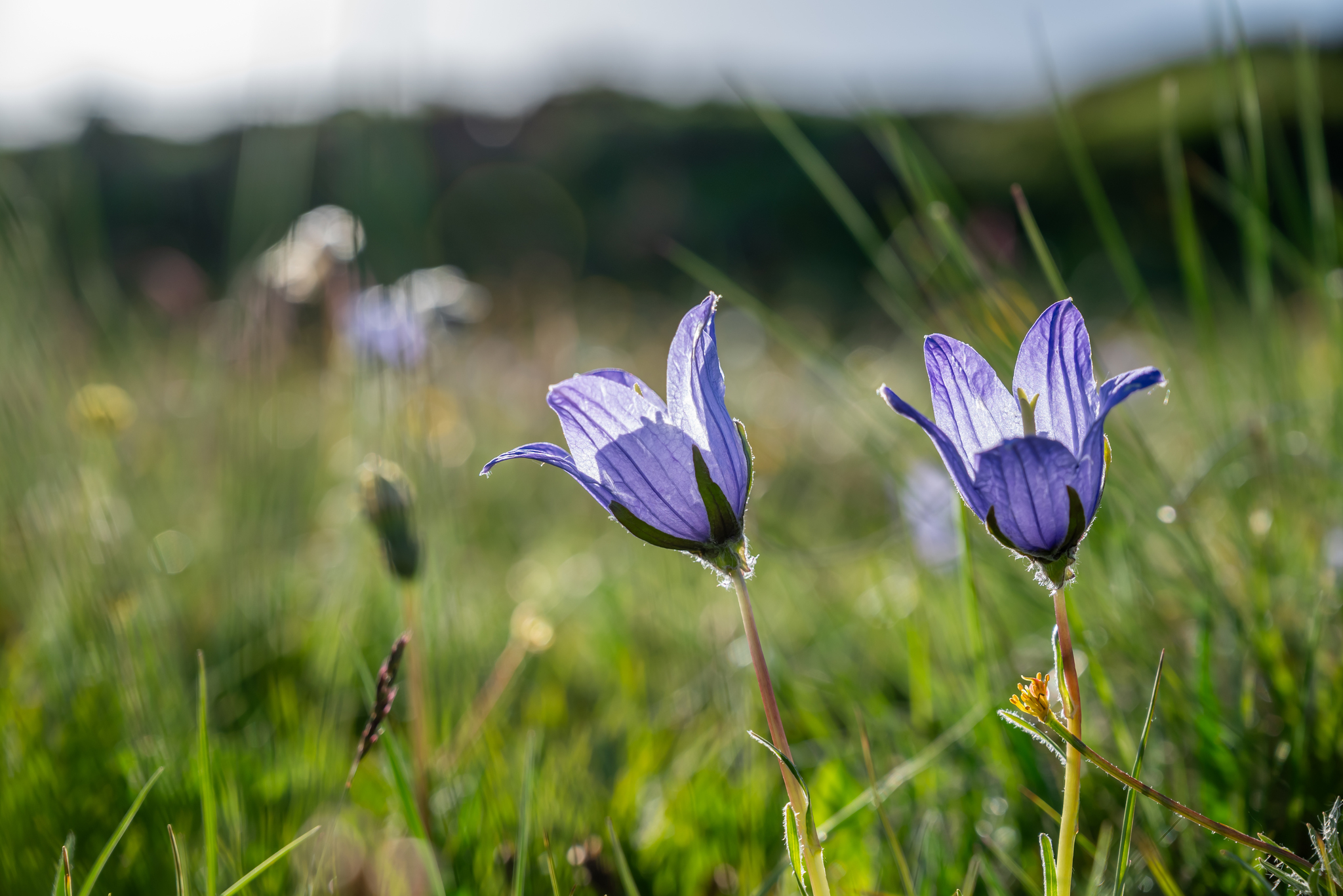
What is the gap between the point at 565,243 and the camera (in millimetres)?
23953

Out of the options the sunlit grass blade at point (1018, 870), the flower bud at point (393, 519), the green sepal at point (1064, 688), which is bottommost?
the sunlit grass blade at point (1018, 870)

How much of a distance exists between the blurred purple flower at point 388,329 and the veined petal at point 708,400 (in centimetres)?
73

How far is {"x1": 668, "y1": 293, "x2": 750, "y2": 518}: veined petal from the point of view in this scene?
0.91m

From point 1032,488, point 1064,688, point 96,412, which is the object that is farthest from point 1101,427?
point 96,412

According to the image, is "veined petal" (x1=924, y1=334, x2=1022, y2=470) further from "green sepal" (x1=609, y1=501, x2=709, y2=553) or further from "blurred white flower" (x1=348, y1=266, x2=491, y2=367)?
"blurred white flower" (x1=348, y1=266, x2=491, y2=367)

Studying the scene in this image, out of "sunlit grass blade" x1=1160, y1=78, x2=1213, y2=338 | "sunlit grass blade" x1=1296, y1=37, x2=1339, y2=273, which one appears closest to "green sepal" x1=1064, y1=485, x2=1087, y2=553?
"sunlit grass blade" x1=1160, y1=78, x2=1213, y2=338

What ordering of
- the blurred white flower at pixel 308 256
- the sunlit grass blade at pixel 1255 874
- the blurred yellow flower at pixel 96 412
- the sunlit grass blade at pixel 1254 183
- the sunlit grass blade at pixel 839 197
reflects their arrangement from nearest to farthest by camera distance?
the sunlit grass blade at pixel 1255 874 < the sunlit grass blade at pixel 1254 183 < the sunlit grass blade at pixel 839 197 < the blurred white flower at pixel 308 256 < the blurred yellow flower at pixel 96 412

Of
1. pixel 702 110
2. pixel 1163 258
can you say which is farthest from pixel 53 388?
pixel 702 110

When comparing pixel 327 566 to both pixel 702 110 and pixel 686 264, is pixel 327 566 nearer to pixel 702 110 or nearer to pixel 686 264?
pixel 686 264

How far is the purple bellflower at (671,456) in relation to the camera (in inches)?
35.8

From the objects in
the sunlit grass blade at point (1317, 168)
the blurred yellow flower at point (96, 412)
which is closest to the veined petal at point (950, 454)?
the sunlit grass blade at point (1317, 168)

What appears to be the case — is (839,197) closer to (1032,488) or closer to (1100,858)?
(1032,488)

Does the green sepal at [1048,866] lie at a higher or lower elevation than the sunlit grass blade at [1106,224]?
lower

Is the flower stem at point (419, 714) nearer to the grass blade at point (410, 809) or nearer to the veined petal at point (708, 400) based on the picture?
the grass blade at point (410, 809)
